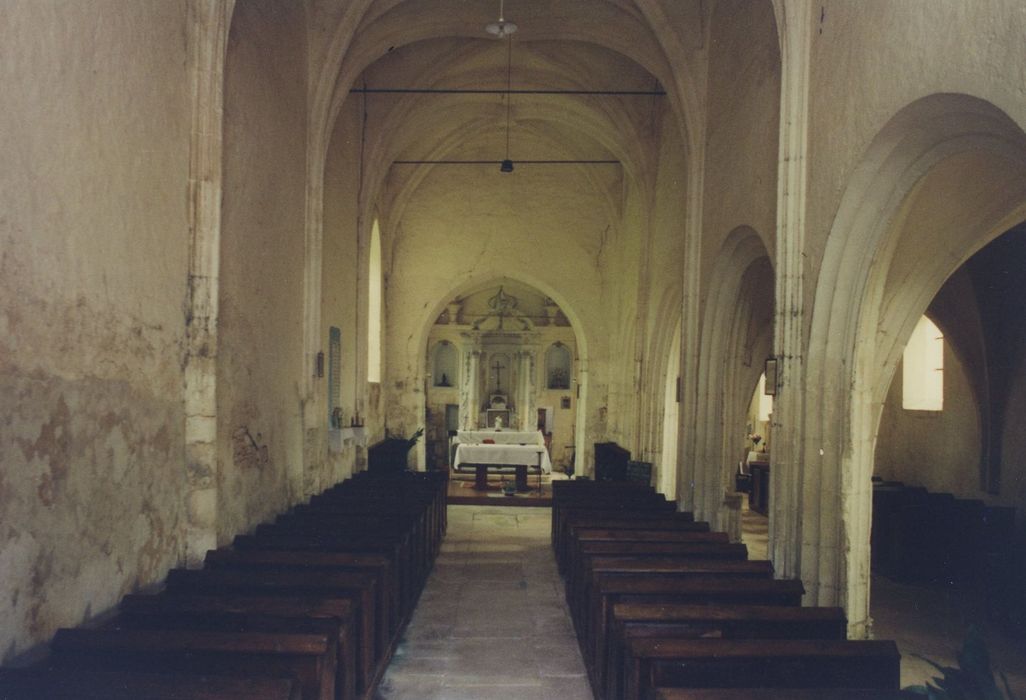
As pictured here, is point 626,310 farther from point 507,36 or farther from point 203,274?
point 203,274

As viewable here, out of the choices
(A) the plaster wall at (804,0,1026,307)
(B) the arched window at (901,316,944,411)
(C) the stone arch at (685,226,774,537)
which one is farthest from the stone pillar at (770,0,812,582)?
(B) the arched window at (901,316,944,411)

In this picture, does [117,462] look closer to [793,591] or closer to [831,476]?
[793,591]

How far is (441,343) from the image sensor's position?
24.0 m

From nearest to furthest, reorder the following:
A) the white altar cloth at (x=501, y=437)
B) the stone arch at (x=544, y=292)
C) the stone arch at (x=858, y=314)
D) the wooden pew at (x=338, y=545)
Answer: the stone arch at (x=858, y=314) → the wooden pew at (x=338, y=545) → the white altar cloth at (x=501, y=437) → the stone arch at (x=544, y=292)

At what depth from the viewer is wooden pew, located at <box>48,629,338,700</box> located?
3.63m

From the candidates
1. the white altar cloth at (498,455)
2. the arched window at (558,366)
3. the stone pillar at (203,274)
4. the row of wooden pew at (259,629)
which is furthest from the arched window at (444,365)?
the stone pillar at (203,274)

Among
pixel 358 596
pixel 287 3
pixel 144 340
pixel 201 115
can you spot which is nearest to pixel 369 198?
pixel 287 3

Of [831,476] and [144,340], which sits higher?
[144,340]

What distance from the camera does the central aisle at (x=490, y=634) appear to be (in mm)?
5535

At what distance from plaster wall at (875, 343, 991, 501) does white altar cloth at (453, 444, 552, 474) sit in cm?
594

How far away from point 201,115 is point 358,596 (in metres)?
3.71

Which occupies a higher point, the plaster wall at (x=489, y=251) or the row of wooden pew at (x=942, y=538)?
the plaster wall at (x=489, y=251)

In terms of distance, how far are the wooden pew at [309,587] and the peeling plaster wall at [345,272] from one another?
5112 millimetres

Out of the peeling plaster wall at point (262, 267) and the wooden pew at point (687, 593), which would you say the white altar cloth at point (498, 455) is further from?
the wooden pew at point (687, 593)
